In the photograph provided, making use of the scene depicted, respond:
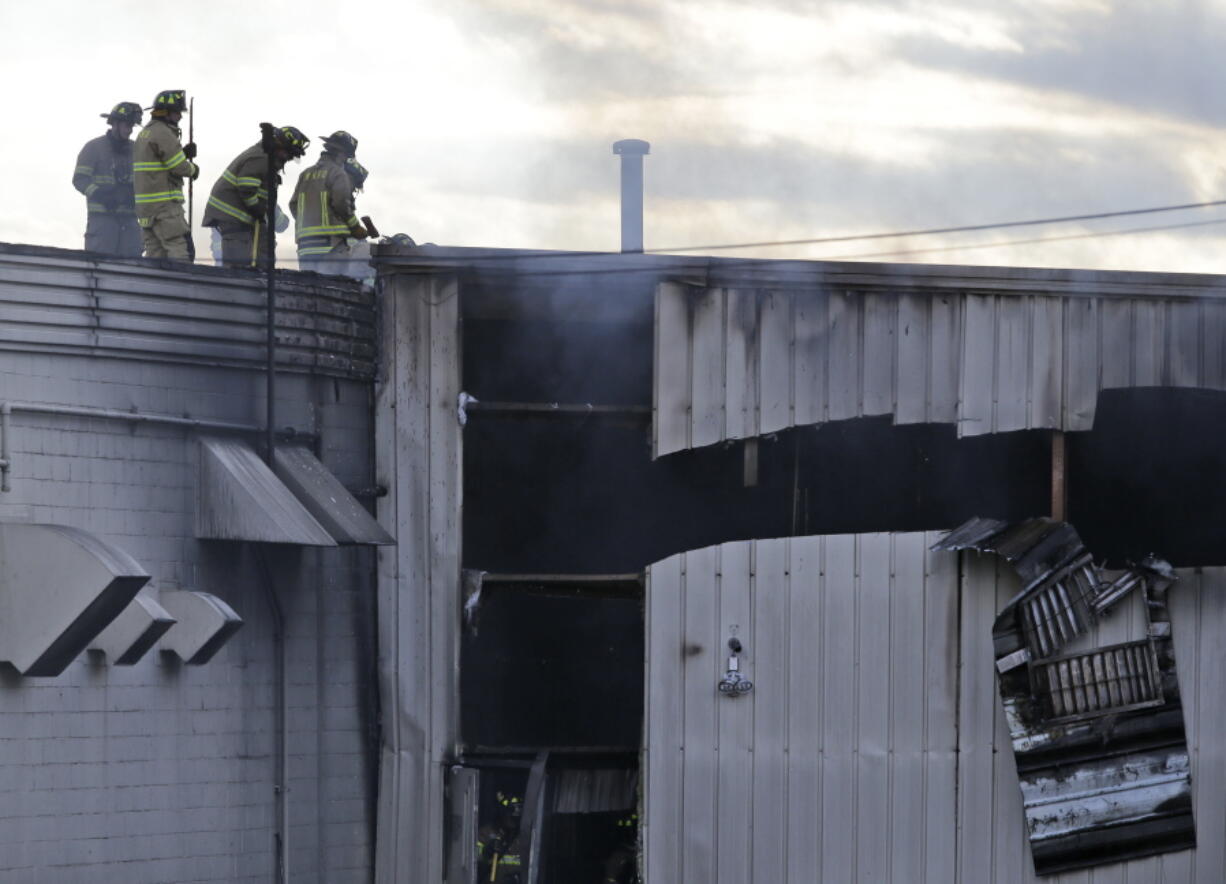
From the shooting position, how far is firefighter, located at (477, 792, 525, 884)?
1252 centimetres

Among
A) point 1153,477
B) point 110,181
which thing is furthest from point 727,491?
point 110,181

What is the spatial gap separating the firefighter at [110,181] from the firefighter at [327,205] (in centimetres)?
137

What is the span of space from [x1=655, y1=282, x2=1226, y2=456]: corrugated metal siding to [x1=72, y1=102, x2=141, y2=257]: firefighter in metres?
4.78

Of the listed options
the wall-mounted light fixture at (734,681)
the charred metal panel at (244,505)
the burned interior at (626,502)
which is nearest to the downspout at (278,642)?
the charred metal panel at (244,505)

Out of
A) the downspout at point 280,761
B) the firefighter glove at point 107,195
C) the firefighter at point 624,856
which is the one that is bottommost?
the firefighter at point 624,856

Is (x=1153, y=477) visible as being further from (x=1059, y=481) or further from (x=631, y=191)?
(x=631, y=191)

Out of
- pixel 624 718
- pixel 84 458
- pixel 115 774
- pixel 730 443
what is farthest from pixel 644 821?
pixel 84 458

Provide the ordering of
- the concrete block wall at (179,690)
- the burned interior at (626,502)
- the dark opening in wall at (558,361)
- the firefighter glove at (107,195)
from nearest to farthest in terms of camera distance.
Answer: the concrete block wall at (179,690)
the burned interior at (626,502)
the dark opening in wall at (558,361)
the firefighter glove at (107,195)

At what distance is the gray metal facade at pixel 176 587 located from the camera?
34.6 feet

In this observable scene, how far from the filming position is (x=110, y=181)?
14141 mm

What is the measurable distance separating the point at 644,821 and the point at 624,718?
33.8 inches

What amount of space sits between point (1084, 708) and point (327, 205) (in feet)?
23.8

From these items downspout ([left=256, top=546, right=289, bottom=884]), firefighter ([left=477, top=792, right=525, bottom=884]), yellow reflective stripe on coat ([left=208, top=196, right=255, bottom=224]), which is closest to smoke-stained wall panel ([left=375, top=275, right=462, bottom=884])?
firefighter ([left=477, top=792, right=525, bottom=884])

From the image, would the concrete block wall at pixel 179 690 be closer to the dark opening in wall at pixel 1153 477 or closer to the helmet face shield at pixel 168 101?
the helmet face shield at pixel 168 101
